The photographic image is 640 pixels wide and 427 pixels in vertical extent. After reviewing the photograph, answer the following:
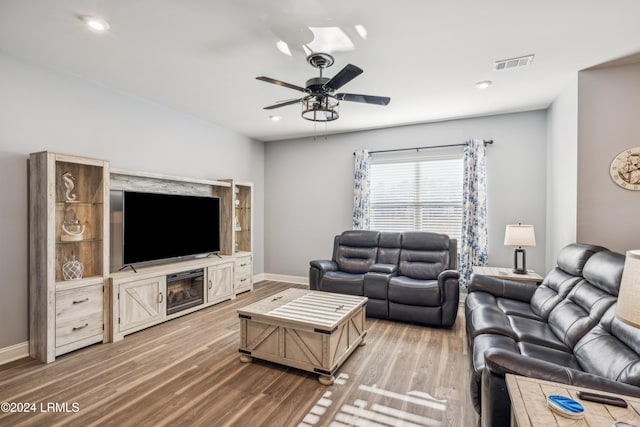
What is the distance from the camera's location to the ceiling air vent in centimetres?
297

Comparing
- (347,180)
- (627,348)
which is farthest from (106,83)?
(627,348)

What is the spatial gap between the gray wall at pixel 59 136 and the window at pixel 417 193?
117 inches

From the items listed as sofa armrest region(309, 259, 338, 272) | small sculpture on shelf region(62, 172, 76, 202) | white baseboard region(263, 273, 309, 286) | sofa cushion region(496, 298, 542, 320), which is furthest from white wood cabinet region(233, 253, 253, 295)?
sofa cushion region(496, 298, 542, 320)

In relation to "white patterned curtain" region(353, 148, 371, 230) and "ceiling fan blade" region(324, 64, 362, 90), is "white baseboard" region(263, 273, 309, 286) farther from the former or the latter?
Answer: "ceiling fan blade" region(324, 64, 362, 90)

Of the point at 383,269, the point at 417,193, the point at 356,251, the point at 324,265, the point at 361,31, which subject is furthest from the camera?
the point at 417,193

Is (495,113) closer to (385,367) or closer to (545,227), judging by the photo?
(545,227)

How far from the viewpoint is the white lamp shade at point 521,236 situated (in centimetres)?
→ 382

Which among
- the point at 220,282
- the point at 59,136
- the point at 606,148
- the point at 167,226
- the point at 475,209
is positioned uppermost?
the point at 59,136

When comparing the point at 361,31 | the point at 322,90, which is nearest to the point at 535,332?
the point at 322,90

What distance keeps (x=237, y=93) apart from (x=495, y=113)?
3.61m

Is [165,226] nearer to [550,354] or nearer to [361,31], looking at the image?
[361,31]

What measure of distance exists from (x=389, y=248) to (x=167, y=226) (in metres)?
3.09

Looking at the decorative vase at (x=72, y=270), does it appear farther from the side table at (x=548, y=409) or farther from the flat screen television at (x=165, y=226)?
the side table at (x=548, y=409)

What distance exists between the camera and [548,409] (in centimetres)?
→ 122
